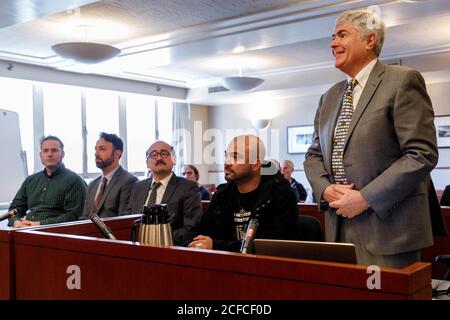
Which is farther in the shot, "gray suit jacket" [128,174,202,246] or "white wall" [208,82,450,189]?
"white wall" [208,82,450,189]

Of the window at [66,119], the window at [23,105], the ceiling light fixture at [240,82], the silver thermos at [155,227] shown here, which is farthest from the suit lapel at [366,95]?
the window at [66,119]

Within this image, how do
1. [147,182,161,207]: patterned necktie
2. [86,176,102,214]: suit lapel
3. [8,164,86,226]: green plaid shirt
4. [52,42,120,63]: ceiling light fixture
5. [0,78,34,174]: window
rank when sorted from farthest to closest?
[0,78,34,174]: window < [52,42,120,63]: ceiling light fixture < [8,164,86,226]: green plaid shirt < [86,176,102,214]: suit lapel < [147,182,161,207]: patterned necktie

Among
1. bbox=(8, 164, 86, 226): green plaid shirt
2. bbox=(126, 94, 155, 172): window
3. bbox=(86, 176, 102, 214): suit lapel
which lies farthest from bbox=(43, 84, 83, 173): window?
bbox=(86, 176, 102, 214): suit lapel

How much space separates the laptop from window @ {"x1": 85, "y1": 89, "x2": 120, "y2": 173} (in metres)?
6.70

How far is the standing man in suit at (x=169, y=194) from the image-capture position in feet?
9.62

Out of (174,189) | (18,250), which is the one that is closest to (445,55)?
(174,189)

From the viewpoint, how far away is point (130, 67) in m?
7.02

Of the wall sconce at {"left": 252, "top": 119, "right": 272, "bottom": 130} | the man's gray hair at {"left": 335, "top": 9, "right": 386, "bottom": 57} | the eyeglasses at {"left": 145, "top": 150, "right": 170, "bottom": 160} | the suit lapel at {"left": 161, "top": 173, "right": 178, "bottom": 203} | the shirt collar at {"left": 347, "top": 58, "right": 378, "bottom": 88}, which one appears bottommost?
the suit lapel at {"left": 161, "top": 173, "right": 178, "bottom": 203}

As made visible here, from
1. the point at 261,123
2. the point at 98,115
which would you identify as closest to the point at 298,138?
the point at 261,123

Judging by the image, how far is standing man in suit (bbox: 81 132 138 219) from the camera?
10.9ft

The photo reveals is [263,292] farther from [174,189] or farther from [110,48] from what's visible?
[110,48]

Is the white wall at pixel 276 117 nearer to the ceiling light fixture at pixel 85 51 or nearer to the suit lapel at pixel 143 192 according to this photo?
the ceiling light fixture at pixel 85 51

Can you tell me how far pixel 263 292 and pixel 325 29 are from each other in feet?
13.7

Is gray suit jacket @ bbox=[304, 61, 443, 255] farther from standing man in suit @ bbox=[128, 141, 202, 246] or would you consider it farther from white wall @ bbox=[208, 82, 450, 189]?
white wall @ bbox=[208, 82, 450, 189]
